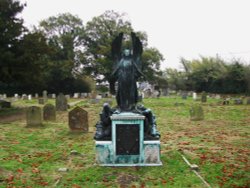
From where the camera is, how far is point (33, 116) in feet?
54.6

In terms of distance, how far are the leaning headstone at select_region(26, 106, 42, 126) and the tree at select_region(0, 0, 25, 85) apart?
7.09 meters

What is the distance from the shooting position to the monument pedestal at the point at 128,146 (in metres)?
9.09

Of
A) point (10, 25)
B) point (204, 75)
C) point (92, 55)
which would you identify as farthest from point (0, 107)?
point (204, 75)

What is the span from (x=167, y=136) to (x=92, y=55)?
138 feet

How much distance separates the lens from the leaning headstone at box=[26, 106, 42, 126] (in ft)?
54.4

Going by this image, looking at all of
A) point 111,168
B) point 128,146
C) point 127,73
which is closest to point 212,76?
point 127,73

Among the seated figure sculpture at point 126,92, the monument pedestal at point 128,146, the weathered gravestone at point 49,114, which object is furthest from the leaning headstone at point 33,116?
the monument pedestal at point 128,146

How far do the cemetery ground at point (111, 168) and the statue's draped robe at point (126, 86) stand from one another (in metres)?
1.94

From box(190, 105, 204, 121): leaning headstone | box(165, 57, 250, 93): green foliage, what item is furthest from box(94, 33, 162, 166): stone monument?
box(165, 57, 250, 93): green foliage

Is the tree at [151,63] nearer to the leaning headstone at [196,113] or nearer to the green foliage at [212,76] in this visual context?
the green foliage at [212,76]

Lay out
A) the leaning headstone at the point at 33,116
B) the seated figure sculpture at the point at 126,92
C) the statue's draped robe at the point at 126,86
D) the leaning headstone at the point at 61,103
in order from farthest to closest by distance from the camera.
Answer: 1. the leaning headstone at the point at 61,103
2. the leaning headstone at the point at 33,116
3. the statue's draped robe at the point at 126,86
4. the seated figure sculpture at the point at 126,92

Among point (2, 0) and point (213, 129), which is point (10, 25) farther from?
point (213, 129)

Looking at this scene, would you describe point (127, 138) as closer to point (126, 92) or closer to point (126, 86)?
point (126, 92)

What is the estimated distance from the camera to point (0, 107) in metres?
27.3
